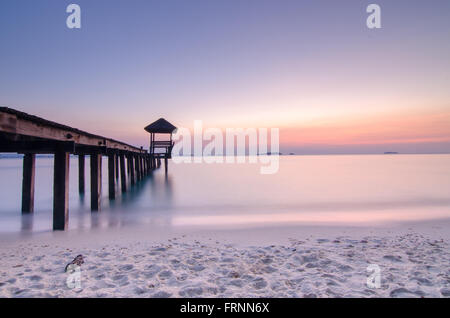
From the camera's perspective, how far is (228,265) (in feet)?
13.2

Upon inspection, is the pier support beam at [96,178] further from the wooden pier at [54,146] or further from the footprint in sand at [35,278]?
the footprint in sand at [35,278]

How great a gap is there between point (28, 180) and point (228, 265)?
7.61m

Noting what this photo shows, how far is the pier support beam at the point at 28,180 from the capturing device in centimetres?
836

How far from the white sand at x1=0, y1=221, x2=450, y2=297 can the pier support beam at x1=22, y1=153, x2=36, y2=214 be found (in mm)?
2896

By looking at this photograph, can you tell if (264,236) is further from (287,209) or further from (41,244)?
(287,209)

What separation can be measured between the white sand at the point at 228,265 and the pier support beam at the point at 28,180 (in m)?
2.90

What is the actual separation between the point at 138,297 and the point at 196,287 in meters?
0.64

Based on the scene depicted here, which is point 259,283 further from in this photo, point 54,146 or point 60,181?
point 54,146

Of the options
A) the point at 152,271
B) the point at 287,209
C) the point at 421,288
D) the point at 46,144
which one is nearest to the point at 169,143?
the point at 287,209

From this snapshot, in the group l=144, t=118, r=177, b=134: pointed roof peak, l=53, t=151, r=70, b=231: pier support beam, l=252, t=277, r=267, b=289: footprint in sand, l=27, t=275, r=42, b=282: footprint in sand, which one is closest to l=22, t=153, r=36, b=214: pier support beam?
l=53, t=151, r=70, b=231: pier support beam

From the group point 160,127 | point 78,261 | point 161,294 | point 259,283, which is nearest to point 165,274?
point 161,294

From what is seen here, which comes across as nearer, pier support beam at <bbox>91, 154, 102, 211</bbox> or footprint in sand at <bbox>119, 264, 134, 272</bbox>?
footprint in sand at <bbox>119, 264, 134, 272</bbox>

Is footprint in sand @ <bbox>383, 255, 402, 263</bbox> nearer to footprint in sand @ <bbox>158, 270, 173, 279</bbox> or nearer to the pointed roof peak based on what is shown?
footprint in sand @ <bbox>158, 270, 173, 279</bbox>

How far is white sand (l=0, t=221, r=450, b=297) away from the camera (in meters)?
3.19
